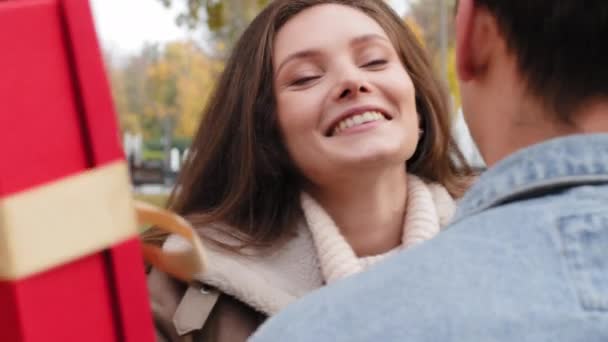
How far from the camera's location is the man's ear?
1146 mm

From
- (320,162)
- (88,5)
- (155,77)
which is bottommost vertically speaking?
(155,77)

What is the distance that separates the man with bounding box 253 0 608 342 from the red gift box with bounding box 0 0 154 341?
19cm

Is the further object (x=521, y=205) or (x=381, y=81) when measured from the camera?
(x=381, y=81)

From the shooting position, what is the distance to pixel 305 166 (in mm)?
2383

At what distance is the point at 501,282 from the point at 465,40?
0.35m

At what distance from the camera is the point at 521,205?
1.03m

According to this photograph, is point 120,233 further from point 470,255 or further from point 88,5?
point 470,255

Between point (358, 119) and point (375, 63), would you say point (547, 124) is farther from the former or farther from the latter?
point (375, 63)

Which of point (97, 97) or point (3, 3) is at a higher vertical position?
point (3, 3)

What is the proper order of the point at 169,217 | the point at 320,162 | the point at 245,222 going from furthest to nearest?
the point at 245,222 → the point at 320,162 → the point at 169,217

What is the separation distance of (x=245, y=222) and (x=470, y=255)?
1517 millimetres

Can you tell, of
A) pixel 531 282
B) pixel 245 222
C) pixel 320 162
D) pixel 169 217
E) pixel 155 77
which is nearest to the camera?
pixel 531 282

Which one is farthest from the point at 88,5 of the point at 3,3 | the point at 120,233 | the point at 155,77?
the point at 155,77

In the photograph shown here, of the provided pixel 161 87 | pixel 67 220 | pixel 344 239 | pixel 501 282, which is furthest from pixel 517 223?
pixel 161 87
